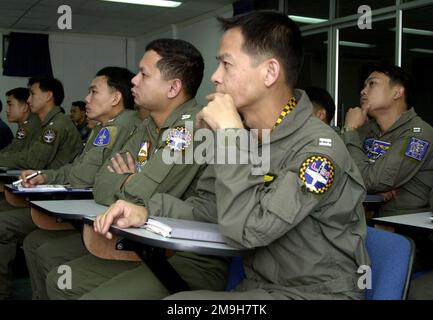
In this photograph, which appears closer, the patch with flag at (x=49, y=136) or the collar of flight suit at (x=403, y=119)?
the collar of flight suit at (x=403, y=119)

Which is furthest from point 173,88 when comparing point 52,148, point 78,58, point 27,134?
point 78,58

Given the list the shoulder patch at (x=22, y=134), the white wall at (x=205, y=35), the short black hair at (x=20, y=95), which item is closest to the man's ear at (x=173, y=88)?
the shoulder patch at (x=22, y=134)

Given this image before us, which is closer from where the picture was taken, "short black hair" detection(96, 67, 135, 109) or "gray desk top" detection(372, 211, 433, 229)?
"gray desk top" detection(372, 211, 433, 229)

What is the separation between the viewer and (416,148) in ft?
9.58

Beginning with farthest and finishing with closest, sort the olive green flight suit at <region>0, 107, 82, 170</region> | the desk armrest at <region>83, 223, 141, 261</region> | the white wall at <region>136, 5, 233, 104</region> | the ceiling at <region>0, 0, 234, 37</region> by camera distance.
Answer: the white wall at <region>136, 5, 233, 104</region> < the ceiling at <region>0, 0, 234, 37</region> < the olive green flight suit at <region>0, 107, 82, 170</region> < the desk armrest at <region>83, 223, 141, 261</region>

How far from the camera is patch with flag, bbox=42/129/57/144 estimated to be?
4312mm

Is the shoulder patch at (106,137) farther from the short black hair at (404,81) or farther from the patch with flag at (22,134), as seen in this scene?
the patch with flag at (22,134)

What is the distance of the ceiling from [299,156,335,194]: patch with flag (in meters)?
Result: 6.92

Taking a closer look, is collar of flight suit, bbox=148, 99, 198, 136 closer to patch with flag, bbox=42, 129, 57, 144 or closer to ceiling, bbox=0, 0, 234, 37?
patch with flag, bbox=42, 129, 57, 144

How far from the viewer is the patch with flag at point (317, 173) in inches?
52.6

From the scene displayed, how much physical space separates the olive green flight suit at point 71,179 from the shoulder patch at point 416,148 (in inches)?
62.9

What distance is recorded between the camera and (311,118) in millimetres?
1546

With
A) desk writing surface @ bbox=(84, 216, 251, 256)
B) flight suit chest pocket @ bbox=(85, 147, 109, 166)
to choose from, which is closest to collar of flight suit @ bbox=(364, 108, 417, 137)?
flight suit chest pocket @ bbox=(85, 147, 109, 166)
